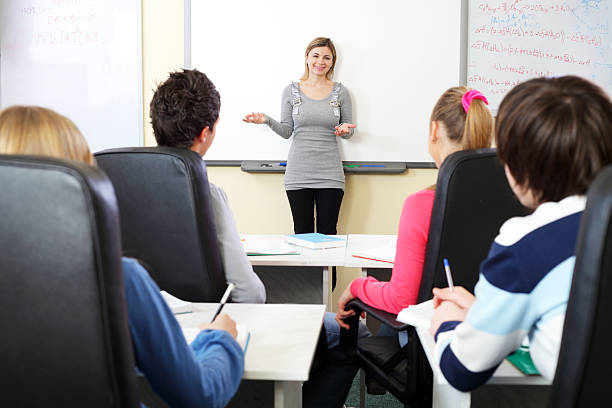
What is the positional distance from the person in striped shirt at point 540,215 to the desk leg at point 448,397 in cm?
16

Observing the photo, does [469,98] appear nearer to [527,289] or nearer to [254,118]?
[527,289]

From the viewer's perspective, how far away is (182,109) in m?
1.72

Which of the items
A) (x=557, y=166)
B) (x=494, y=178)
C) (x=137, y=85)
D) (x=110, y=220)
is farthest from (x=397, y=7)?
(x=110, y=220)

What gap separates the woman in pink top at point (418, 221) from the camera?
4.88 ft

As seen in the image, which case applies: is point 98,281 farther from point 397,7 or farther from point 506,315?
point 397,7

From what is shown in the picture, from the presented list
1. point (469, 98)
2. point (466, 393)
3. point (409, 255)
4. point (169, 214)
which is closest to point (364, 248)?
point (409, 255)

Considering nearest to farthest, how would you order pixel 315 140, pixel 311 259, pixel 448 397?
pixel 448 397 < pixel 311 259 < pixel 315 140

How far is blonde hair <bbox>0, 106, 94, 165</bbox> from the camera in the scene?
822 mm

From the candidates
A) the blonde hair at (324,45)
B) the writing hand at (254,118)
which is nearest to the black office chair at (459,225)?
the writing hand at (254,118)

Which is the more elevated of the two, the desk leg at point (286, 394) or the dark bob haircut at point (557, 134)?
the dark bob haircut at point (557, 134)

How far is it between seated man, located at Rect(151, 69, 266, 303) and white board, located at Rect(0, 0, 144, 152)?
2.40 meters

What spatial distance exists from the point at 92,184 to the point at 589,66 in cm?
385

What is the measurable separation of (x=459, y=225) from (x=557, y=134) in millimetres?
558

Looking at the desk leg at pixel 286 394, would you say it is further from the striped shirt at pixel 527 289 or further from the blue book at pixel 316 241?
the blue book at pixel 316 241
